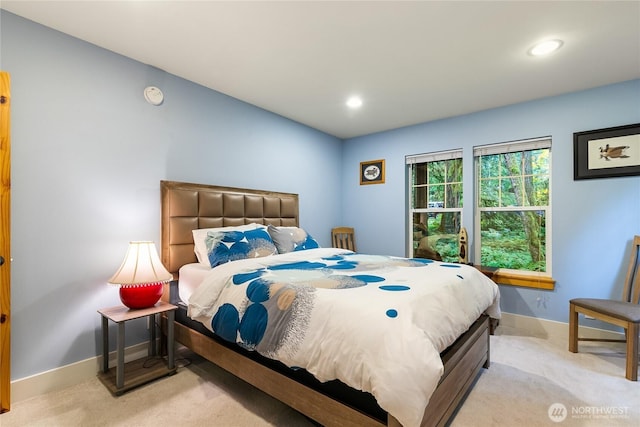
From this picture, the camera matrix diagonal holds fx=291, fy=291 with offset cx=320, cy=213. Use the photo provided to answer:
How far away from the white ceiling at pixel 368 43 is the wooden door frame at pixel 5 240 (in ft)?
2.09

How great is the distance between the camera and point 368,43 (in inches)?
85.3

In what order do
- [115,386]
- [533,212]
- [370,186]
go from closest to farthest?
[115,386]
[533,212]
[370,186]

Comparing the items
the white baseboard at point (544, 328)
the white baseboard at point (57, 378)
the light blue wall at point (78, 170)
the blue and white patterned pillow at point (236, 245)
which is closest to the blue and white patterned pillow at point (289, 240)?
the blue and white patterned pillow at point (236, 245)

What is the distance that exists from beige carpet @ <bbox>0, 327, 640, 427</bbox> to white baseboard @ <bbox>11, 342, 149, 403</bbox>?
0.05 metres

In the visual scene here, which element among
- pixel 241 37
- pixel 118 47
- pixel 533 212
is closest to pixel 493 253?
pixel 533 212

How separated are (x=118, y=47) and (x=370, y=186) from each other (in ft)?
10.9

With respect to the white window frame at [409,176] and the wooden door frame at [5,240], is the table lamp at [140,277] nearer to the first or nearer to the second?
the wooden door frame at [5,240]

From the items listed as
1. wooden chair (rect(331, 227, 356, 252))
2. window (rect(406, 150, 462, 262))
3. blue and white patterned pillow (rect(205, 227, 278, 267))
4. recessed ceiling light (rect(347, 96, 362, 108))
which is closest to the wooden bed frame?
blue and white patterned pillow (rect(205, 227, 278, 267))

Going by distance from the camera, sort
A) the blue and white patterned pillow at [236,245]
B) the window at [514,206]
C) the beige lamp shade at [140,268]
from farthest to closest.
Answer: the window at [514,206] → the blue and white patterned pillow at [236,245] → the beige lamp shade at [140,268]

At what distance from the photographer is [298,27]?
2.00 meters

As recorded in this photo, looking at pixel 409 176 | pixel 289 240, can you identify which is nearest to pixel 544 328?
pixel 409 176

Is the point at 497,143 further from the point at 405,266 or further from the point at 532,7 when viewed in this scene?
the point at 405,266

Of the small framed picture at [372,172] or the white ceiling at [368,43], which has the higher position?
the white ceiling at [368,43]

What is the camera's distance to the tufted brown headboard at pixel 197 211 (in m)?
2.59
